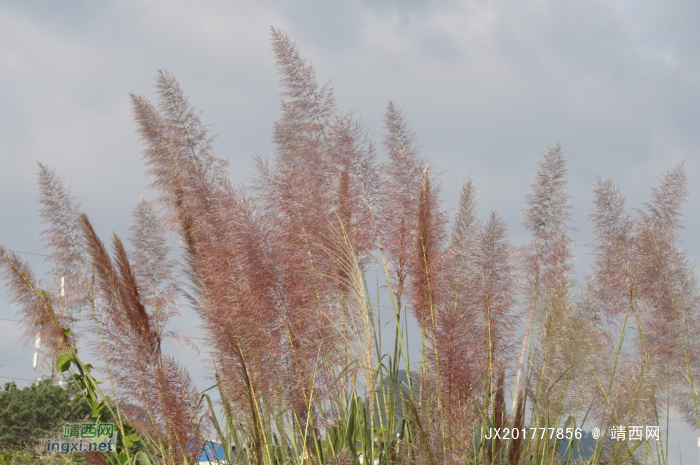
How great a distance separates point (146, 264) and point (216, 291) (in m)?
1.49

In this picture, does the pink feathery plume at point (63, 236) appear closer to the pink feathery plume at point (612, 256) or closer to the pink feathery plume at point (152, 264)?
the pink feathery plume at point (152, 264)

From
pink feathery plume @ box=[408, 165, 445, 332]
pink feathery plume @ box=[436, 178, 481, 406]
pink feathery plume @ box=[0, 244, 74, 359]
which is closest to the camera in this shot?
pink feathery plume @ box=[436, 178, 481, 406]

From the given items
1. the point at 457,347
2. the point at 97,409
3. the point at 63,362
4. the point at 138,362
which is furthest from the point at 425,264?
the point at 63,362

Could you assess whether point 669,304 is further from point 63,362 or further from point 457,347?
point 63,362

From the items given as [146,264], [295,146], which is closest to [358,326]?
[295,146]

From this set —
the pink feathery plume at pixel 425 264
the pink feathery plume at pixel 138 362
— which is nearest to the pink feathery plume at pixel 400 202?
the pink feathery plume at pixel 425 264

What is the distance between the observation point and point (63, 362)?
3.90 m

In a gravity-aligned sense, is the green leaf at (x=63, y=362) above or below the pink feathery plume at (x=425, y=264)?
below

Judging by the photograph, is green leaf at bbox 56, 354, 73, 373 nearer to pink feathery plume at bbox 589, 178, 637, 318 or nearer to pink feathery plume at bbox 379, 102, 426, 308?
pink feathery plume at bbox 379, 102, 426, 308

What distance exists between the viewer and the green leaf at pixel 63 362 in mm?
3889

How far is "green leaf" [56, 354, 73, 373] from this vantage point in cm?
389

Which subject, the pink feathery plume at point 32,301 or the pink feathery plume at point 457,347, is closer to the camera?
the pink feathery plume at point 457,347

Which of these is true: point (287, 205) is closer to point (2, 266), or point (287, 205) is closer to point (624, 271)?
point (2, 266)

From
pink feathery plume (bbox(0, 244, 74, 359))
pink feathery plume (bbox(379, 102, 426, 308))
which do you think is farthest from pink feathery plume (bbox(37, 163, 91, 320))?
pink feathery plume (bbox(379, 102, 426, 308))
